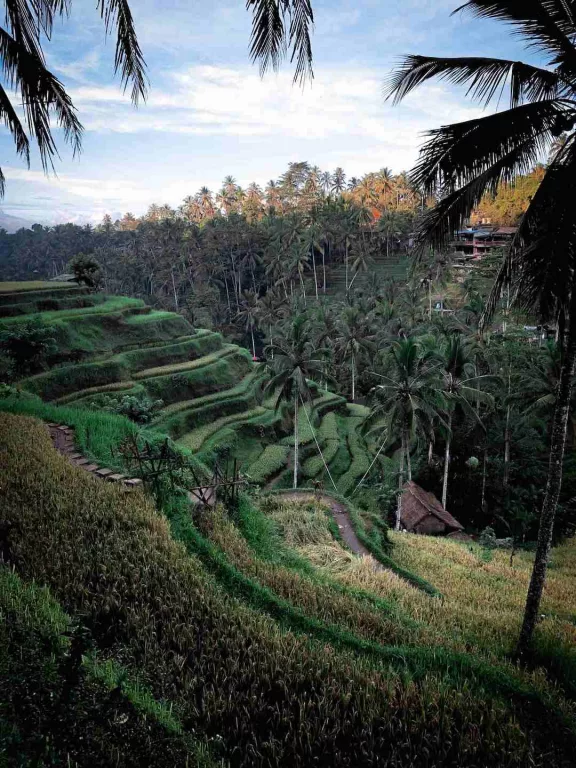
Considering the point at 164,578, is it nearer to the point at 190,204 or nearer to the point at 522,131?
the point at 522,131

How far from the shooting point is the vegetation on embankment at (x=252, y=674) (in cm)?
375

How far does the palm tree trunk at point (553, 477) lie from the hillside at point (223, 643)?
24.7 inches

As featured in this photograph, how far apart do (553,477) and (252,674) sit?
4.18 m

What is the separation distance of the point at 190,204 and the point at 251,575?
9522 centimetres

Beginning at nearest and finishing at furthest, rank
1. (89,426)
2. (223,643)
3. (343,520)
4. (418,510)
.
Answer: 1. (223,643)
2. (89,426)
3. (343,520)
4. (418,510)

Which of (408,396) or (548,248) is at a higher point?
(548,248)

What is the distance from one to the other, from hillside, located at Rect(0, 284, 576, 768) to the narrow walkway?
0.18 metres

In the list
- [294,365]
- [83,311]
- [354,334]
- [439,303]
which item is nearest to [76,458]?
[294,365]

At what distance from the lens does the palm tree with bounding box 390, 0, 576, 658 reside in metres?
4.44

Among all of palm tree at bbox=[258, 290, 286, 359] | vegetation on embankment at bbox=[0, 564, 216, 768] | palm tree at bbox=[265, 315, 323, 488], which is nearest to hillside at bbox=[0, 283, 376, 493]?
palm tree at bbox=[265, 315, 323, 488]

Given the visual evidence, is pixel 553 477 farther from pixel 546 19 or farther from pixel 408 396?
pixel 408 396

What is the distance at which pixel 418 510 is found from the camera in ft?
77.7

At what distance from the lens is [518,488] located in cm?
2691

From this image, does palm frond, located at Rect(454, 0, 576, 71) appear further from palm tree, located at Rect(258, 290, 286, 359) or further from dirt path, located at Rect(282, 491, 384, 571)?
palm tree, located at Rect(258, 290, 286, 359)
